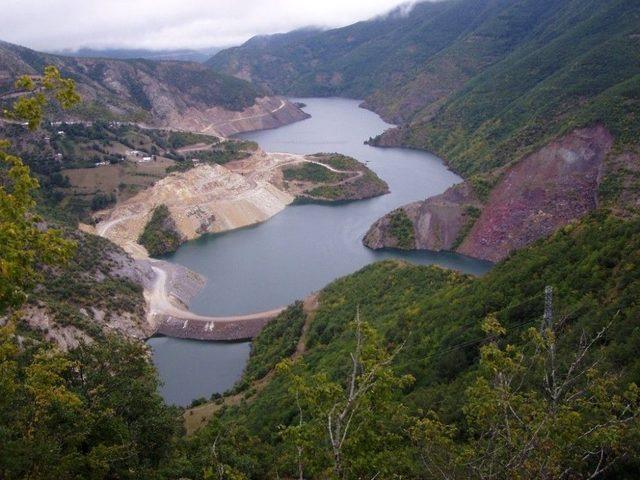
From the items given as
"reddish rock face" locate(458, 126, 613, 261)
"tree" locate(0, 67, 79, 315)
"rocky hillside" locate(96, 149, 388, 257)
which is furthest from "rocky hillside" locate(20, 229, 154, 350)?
"reddish rock face" locate(458, 126, 613, 261)

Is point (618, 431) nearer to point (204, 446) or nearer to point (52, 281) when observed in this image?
point (204, 446)

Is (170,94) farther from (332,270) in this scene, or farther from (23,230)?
(23,230)

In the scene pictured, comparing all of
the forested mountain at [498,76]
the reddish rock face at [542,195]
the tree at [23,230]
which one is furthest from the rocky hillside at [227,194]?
the tree at [23,230]

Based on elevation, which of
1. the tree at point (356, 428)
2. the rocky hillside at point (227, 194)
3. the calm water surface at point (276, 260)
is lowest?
the calm water surface at point (276, 260)

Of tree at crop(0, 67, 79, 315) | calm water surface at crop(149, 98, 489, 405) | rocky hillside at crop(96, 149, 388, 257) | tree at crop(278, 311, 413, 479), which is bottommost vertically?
calm water surface at crop(149, 98, 489, 405)

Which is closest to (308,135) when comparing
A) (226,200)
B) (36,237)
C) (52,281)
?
(226,200)

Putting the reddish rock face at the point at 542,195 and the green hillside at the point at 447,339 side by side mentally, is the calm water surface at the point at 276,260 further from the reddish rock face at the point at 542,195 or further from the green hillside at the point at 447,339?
the green hillside at the point at 447,339

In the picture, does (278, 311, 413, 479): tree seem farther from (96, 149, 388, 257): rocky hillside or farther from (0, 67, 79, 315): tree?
(96, 149, 388, 257): rocky hillside
